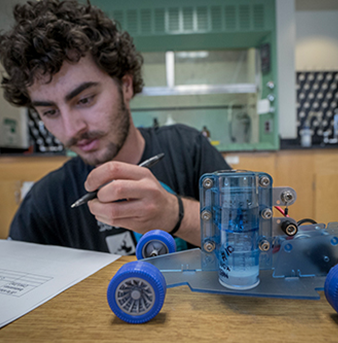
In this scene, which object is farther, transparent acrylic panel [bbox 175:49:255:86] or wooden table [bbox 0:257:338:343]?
transparent acrylic panel [bbox 175:49:255:86]

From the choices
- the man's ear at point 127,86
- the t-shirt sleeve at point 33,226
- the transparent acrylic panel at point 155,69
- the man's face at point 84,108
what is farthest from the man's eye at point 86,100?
the transparent acrylic panel at point 155,69

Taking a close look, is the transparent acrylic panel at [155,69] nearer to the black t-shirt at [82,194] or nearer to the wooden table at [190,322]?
the black t-shirt at [82,194]

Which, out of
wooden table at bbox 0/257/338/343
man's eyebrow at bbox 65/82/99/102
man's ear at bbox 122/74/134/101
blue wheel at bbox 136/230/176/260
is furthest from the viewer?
man's ear at bbox 122/74/134/101

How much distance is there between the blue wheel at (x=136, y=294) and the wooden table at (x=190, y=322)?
0.4 inches

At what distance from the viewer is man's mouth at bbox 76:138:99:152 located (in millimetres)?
810

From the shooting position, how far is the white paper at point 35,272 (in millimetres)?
310

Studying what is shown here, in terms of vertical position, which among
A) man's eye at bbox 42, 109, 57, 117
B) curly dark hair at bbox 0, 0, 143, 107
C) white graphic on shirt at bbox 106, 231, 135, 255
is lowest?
white graphic on shirt at bbox 106, 231, 135, 255

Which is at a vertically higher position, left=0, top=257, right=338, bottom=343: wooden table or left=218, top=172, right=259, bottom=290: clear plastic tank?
left=218, top=172, right=259, bottom=290: clear plastic tank

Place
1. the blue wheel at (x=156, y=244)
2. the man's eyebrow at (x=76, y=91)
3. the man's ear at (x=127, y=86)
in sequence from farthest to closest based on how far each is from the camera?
the man's ear at (x=127, y=86)
the man's eyebrow at (x=76, y=91)
the blue wheel at (x=156, y=244)

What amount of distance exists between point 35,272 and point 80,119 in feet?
1.60

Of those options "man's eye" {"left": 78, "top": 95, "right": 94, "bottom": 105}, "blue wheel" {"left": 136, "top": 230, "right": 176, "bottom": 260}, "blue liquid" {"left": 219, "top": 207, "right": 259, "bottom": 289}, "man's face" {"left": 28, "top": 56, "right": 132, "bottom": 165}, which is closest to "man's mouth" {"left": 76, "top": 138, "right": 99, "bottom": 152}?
"man's face" {"left": 28, "top": 56, "right": 132, "bottom": 165}

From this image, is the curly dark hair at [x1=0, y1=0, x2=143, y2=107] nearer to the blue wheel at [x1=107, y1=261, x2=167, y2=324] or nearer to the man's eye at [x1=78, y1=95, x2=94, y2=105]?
the man's eye at [x1=78, y1=95, x2=94, y2=105]

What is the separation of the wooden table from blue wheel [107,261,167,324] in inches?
0.4

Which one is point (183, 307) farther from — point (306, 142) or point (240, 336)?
point (306, 142)
